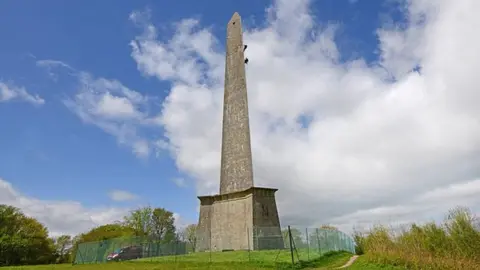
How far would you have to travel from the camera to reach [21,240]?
46562 mm

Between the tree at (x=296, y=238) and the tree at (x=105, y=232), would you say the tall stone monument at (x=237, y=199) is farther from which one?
the tree at (x=105, y=232)

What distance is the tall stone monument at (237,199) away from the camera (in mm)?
24891

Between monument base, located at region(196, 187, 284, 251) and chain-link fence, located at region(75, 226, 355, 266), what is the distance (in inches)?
2.6

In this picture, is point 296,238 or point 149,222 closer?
point 296,238

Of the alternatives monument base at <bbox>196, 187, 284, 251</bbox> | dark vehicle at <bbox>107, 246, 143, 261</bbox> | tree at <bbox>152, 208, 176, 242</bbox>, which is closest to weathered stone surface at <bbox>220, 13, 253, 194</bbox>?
monument base at <bbox>196, 187, 284, 251</bbox>

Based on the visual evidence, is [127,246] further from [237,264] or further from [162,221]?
[162,221]

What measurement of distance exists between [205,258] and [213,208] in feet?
20.8

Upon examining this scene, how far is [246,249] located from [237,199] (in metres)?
3.62

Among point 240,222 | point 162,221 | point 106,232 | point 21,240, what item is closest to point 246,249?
point 240,222

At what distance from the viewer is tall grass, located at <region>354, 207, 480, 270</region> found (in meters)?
18.1

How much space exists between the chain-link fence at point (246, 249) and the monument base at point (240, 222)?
2.6 inches

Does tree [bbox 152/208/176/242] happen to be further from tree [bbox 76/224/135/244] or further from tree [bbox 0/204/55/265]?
tree [bbox 0/204/55/265]

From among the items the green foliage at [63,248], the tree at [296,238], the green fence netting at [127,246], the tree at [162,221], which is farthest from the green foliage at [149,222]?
the tree at [296,238]

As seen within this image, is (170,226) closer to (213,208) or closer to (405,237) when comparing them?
(213,208)
